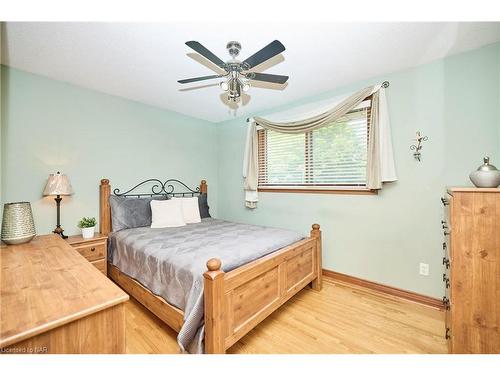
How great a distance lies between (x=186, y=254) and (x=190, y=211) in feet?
4.67

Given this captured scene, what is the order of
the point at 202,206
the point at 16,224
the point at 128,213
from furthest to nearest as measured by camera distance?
1. the point at 202,206
2. the point at 128,213
3. the point at 16,224

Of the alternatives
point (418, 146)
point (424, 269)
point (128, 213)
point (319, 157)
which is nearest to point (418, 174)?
point (418, 146)

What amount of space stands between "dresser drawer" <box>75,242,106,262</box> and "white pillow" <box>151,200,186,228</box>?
562 mm

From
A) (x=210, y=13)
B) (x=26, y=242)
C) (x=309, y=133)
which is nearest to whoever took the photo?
(x=210, y=13)

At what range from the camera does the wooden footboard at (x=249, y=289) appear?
1.34m

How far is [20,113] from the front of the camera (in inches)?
87.8

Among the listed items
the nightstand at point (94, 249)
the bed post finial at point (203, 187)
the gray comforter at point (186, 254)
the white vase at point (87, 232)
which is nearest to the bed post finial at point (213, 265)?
the gray comforter at point (186, 254)

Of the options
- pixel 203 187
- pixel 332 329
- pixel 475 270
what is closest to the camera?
pixel 475 270

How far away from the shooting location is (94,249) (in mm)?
2346

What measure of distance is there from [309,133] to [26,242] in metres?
3.09

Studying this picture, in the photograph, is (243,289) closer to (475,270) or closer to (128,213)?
(475,270)

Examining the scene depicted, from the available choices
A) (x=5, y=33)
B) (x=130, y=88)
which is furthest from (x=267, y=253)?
(x=5, y=33)

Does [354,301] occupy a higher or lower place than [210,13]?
lower

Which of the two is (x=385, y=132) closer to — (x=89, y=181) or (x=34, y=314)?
(x=34, y=314)
